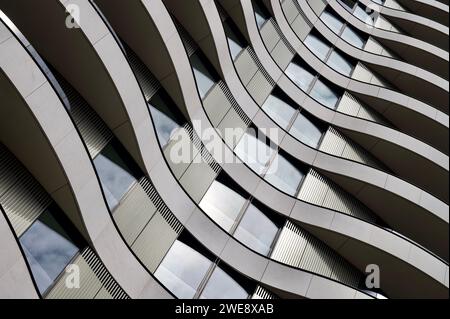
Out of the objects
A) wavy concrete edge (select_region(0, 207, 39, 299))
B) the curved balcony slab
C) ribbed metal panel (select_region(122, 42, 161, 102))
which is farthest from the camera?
the curved balcony slab

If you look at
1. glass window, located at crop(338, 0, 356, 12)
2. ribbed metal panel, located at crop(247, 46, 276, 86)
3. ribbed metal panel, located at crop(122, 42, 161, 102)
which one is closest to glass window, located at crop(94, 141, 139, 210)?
ribbed metal panel, located at crop(122, 42, 161, 102)

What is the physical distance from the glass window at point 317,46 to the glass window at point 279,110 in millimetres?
5417

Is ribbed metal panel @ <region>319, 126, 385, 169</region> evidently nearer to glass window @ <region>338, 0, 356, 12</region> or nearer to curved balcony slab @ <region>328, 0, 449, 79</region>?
curved balcony slab @ <region>328, 0, 449, 79</region>

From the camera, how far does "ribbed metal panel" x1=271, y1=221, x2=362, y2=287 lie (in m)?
17.5

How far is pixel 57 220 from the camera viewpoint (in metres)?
11.2

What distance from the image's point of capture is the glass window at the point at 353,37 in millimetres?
28625

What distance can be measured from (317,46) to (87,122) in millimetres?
16946

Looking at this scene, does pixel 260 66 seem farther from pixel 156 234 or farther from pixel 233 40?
pixel 156 234

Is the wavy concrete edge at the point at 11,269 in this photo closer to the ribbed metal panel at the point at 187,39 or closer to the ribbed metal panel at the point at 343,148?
the ribbed metal panel at the point at 187,39

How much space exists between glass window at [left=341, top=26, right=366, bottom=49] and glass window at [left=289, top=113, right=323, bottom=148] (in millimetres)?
8835

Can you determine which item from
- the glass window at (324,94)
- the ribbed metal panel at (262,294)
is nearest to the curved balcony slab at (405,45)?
the glass window at (324,94)

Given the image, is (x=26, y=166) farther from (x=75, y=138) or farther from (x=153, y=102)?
(x=153, y=102)

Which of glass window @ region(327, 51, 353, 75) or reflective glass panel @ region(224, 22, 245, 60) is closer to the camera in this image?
reflective glass panel @ region(224, 22, 245, 60)

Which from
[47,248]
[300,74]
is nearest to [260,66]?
[300,74]
